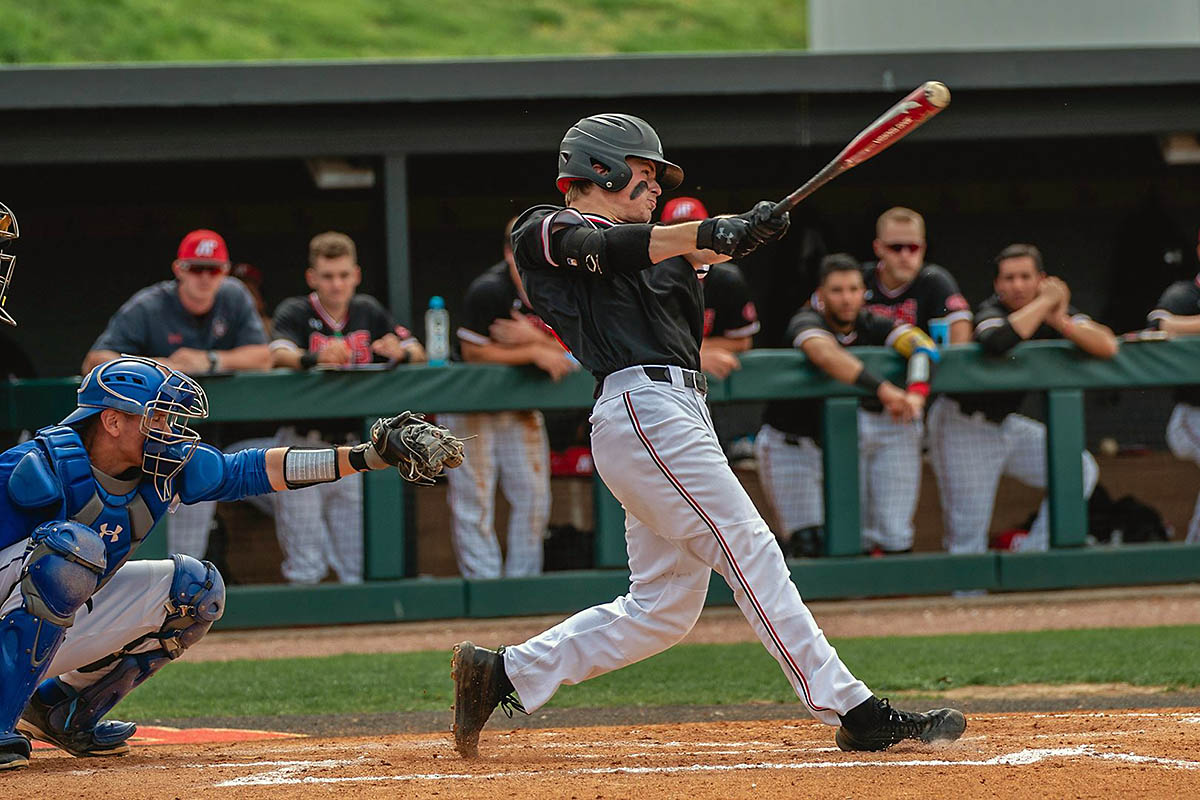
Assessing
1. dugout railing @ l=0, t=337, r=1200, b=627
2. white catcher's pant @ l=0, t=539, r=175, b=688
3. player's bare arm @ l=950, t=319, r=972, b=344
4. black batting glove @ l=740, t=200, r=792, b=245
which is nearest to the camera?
black batting glove @ l=740, t=200, r=792, b=245

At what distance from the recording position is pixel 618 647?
384 cm

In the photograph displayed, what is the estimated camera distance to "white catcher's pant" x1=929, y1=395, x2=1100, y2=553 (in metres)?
7.21

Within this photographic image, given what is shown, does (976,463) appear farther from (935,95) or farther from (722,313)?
(935,95)

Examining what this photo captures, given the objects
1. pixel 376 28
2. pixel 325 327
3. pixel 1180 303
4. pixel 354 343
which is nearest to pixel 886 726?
pixel 354 343

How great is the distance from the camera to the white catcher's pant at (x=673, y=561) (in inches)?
139

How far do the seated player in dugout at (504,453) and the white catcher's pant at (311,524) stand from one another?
0.48m

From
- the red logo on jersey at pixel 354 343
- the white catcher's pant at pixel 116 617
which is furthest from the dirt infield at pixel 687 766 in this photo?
the red logo on jersey at pixel 354 343

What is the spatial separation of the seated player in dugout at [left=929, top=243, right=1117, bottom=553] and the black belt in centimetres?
369

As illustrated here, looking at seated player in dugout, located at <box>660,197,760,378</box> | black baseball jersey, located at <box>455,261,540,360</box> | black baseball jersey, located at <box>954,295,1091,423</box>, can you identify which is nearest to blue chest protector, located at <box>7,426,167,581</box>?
black baseball jersey, located at <box>455,261,540,360</box>

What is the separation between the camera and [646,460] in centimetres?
365

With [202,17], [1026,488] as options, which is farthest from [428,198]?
[202,17]

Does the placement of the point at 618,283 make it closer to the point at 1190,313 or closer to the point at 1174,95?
the point at 1190,313

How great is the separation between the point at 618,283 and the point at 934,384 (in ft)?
12.3

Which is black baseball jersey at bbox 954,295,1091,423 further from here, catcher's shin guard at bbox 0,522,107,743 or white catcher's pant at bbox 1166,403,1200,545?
catcher's shin guard at bbox 0,522,107,743
